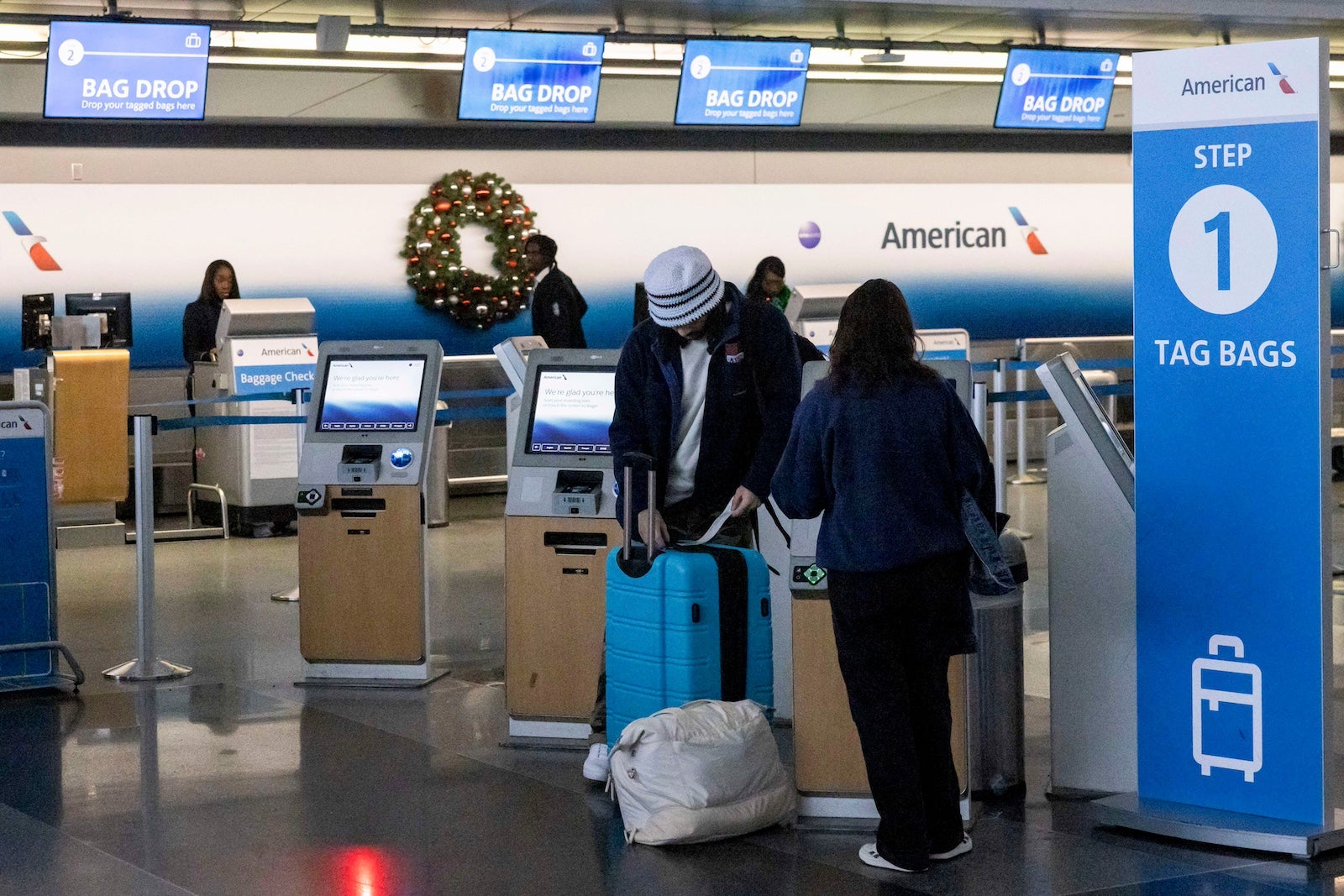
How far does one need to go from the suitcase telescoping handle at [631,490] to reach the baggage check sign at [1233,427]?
1203 mm

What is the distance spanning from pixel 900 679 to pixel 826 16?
7101 millimetres

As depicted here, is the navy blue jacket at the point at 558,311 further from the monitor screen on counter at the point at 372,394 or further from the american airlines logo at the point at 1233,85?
the american airlines logo at the point at 1233,85

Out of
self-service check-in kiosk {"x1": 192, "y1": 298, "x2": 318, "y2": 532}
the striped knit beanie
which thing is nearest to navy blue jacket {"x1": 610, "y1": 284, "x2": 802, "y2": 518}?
the striped knit beanie

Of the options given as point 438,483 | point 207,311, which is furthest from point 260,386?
point 438,483

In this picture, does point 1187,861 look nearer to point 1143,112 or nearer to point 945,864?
point 945,864

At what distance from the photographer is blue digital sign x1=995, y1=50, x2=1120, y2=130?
1046 cm

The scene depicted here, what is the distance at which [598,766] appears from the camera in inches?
181

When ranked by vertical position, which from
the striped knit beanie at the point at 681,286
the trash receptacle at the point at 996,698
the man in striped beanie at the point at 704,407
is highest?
the striped knit beanie at the point at 681,286

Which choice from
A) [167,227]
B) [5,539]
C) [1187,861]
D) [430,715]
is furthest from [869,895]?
[167,227]

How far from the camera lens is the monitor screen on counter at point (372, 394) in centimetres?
611

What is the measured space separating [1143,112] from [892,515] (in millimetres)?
1185

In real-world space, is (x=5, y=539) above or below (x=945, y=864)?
above

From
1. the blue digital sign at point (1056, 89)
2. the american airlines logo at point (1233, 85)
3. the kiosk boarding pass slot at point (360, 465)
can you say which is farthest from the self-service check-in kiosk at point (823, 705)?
the blue digital sign at point (1056, 89)

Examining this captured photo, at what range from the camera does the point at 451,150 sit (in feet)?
40.4
